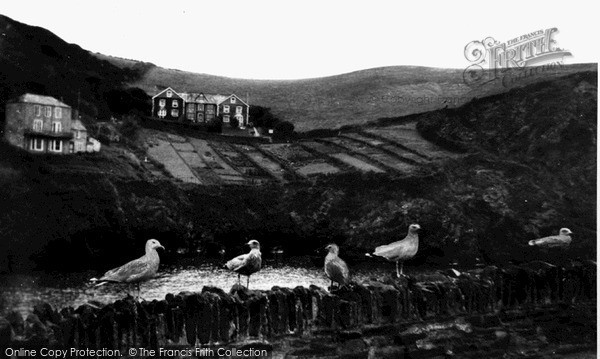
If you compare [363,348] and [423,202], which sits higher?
[423,202]

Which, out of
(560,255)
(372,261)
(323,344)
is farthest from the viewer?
(560,255)

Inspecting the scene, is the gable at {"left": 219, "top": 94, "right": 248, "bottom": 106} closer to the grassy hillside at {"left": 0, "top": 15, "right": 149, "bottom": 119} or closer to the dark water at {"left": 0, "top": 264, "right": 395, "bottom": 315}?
the grassy hillside at {"left": 0, "top": 15, "right": 149, "bottom": 119}

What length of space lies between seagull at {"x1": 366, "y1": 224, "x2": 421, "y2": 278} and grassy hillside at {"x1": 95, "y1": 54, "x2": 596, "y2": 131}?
124cm

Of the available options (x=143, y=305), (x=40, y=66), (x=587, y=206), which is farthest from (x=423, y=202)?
(x=40, y=66)

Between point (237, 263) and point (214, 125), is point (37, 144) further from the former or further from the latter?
point (237, 263)

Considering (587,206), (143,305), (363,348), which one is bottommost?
(363,348)

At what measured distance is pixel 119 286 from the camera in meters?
6.45

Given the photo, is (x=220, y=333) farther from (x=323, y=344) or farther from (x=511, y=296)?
(x=511, y=296)

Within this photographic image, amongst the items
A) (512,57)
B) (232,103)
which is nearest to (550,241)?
(512,57)

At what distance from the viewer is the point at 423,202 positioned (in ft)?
24.6

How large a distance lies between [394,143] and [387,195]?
0.56 metres

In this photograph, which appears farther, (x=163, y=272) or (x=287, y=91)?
→ (x=287, y=91)

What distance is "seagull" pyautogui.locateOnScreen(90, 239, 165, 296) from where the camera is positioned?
249 inches

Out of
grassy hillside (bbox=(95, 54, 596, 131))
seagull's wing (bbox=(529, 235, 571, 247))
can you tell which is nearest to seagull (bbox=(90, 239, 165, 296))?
grassy hillside (bbox=(95, 54, 596, 131))
